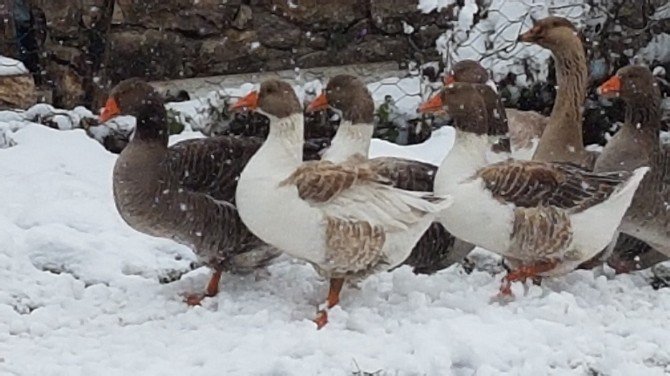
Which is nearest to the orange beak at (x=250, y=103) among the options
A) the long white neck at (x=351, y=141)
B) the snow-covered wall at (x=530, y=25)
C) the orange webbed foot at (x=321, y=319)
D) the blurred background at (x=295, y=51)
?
the long white neck at (x=351, y=141)

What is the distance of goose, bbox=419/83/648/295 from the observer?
4.41 meters

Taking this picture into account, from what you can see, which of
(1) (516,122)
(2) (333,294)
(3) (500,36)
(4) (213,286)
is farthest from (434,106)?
(3) (500,36)

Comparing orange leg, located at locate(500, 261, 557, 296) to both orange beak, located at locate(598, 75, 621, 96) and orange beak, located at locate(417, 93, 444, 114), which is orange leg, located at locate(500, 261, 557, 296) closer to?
orange beak, located at locate(417, 93, 444, 114)

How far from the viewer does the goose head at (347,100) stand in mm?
4777

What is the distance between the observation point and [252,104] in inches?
173

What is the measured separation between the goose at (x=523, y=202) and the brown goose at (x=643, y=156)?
283 millimetres

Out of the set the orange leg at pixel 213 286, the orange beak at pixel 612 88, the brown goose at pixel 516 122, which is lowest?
the orange leg at pixel 213 286

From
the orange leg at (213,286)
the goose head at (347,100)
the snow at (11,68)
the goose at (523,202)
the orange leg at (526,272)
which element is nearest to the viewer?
the goose at (523,202)

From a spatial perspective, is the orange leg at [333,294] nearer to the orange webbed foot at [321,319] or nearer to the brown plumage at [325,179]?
the orange webbed foot at [321,319]

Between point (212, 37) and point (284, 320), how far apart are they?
11.2ft

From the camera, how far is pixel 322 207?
4.24 meters

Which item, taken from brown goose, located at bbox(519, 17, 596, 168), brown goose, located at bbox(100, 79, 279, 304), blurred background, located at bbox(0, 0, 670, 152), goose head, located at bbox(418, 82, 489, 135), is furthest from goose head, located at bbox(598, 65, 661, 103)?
blurred background, located at bbox(0, 0, 670, 152)

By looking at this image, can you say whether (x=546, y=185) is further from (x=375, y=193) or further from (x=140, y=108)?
(x=140, y=108)

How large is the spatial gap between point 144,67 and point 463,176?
10.9 feet
